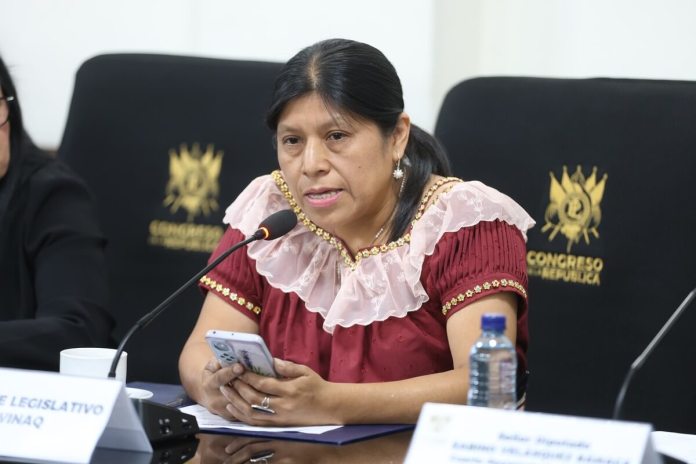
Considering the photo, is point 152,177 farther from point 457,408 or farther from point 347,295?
point 457,408

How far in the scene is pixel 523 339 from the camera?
7.13 ft

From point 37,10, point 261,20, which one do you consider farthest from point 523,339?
point 37,10

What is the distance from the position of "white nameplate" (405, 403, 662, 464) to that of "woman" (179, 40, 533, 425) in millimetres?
549

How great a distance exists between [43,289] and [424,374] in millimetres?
811

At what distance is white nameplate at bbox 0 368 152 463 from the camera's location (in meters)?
1.57

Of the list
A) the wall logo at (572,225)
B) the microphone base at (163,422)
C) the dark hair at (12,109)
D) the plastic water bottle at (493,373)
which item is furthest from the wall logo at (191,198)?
the plastic water bottle at (493,373)

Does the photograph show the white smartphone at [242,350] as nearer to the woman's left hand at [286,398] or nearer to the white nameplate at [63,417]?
the woman's left hand at [286,398]

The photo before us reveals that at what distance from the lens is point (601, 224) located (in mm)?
2354

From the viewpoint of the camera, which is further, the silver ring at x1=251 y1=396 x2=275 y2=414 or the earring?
the earring

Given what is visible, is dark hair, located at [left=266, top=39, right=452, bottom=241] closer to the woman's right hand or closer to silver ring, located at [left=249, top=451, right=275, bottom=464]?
the woman's right hand

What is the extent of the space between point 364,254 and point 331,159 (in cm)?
21

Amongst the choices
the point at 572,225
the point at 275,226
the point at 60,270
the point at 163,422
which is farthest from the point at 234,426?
the point at 572,225

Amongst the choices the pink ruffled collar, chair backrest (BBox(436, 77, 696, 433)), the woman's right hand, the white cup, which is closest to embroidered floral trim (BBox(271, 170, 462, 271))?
the pink ruffled collar

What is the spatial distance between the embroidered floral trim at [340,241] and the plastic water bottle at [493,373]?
0.61 m
